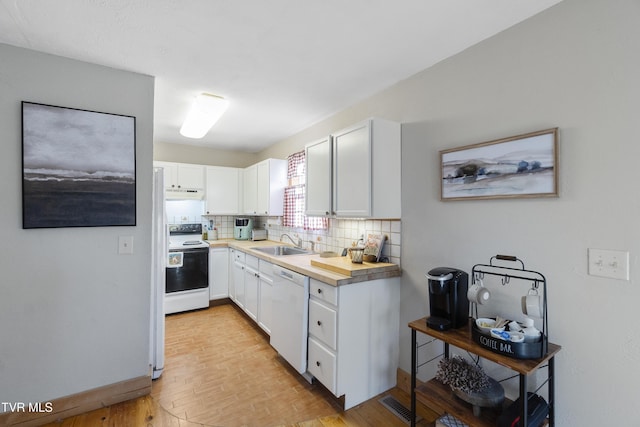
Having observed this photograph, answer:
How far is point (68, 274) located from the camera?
1943 millimetres

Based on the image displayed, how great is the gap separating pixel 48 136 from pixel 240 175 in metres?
2.79

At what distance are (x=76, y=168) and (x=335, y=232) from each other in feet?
7.24

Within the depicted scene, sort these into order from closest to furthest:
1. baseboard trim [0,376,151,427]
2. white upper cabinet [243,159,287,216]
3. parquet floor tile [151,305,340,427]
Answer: baseboard trim [0,376,151,427] < parquet floor tile [151,305,340,427] < white upper cabinet [243,159,287,216]

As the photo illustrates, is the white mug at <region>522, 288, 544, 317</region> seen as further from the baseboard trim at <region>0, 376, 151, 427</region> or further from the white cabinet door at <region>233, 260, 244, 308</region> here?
the white cabinet door at <region>233, 260, 244, 308</region>

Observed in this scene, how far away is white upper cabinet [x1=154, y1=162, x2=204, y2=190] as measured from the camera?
4.03 metres

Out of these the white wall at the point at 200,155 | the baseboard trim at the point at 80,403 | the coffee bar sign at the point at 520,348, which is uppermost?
the white wall at the point at 200,155

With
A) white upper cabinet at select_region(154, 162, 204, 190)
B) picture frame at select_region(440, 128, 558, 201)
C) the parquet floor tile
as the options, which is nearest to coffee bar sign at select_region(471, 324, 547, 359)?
picture frame at select_region(440, 128, 558, 201)

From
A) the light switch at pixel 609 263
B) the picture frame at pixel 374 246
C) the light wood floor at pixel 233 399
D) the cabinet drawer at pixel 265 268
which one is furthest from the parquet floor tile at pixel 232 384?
the light switch at pixel 609 263

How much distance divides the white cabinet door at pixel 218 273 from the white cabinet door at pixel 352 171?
2.31 meters

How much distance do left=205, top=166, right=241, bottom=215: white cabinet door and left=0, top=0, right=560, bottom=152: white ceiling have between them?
6.38 ft

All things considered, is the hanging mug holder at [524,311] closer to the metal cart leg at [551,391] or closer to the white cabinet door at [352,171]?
the metal cart leg at [551,391]

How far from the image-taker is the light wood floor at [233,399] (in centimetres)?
187

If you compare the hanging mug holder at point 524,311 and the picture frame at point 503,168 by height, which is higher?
the picture frame at point 503,168

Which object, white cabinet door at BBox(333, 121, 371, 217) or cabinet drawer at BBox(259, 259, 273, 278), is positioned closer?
white cabinet door at BBox(333, 121, 371, 217)
